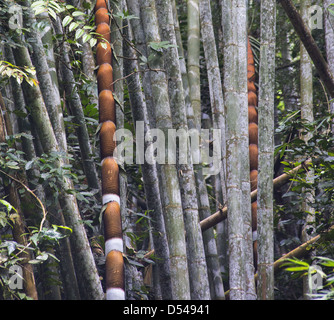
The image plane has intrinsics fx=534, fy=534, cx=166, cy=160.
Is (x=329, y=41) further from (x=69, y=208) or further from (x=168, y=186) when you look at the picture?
(x=69, y=208)

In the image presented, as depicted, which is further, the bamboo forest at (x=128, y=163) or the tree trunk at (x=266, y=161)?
the tree trunk at (x=266, y=161)

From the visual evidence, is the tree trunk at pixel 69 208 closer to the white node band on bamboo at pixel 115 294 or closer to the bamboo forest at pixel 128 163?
the bamboo forest at pixel 128 163

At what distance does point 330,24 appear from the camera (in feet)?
10.5

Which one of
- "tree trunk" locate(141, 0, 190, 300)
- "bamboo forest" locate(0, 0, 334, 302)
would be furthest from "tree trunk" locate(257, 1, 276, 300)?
"tree trunk" locate(141, 0, 190, 300)

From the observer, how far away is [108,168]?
94.8 inches

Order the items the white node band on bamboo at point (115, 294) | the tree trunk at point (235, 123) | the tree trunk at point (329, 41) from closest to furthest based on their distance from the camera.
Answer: the white node band on bamboo at point (115, 294) → the tree trunk at point (235, 123) → the tree trunk at point (329, 41)

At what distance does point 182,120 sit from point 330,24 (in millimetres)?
1175

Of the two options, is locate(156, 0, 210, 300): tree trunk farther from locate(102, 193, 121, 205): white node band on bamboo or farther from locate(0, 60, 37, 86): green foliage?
locate(0, 60, 37, 86): green foliage

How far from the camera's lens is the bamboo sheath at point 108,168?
7.30 ft

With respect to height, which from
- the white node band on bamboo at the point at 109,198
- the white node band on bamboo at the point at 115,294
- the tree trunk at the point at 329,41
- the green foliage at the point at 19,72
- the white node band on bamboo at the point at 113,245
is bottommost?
the white node band on bamboo at the point at 115,294

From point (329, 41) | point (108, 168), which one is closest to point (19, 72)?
point (108, 168)

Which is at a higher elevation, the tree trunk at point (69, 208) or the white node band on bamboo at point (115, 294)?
the tree trunk at point (69, 208)

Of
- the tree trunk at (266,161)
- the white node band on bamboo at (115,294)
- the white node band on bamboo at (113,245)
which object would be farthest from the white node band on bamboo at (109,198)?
the tree trunk at (266,161)

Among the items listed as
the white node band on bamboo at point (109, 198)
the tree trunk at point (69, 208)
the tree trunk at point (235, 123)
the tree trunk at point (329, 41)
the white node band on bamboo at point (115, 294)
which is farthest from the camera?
the tree trunk at point (329, 41)
